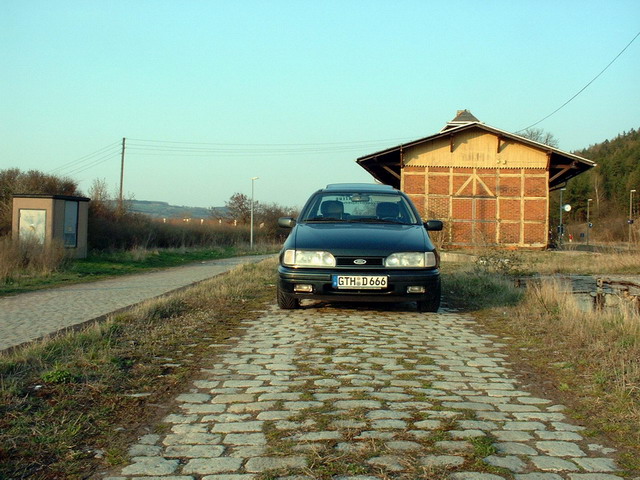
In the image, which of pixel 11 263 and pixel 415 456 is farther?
pixel 11 263

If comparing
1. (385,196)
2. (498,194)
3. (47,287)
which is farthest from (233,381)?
(498,194)

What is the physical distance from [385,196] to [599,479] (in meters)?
6.62

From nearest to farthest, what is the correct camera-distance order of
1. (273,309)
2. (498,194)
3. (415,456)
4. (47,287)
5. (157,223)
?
(415,456), (273,309), (47,287), (498,194), (157,223)

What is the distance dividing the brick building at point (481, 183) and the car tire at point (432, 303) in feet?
60.2

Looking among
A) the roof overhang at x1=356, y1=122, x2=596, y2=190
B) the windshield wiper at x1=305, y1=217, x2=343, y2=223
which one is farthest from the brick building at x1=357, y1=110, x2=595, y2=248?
the windshield wiper at x1=305, y1=217, x2=343, y2=223

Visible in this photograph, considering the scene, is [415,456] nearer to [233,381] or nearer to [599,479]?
[599,479]

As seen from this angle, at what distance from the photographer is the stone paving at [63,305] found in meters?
7.58

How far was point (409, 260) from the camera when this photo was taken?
7.51 metres

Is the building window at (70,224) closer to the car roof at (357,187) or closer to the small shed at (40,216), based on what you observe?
the small shed at (40,216)

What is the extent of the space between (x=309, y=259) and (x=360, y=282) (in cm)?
67

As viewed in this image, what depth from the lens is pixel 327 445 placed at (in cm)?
337

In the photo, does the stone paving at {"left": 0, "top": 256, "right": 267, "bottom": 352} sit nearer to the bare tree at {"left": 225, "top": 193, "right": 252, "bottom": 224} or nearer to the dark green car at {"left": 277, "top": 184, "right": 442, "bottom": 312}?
the dark green car at {"left": 277, "top": 184, "right": 442, "bottom": 312}

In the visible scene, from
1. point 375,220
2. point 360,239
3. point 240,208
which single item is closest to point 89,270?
point 375,220

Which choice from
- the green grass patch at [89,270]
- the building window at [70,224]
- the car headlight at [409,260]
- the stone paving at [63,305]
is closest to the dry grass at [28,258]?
the green grass patch at [89,270]
